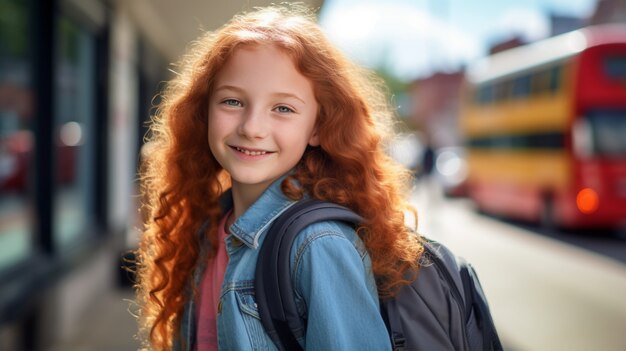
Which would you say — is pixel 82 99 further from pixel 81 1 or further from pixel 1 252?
pixel 1 252

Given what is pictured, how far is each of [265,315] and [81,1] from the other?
607 cm

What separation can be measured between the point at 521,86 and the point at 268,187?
13598 millimetres

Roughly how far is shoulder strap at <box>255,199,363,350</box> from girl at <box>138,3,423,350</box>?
2 centimetres

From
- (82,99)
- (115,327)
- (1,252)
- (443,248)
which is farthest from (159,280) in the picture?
(82,99)

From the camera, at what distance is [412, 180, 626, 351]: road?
20.1ft

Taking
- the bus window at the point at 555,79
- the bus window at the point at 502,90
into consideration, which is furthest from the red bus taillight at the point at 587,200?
the bus window at the point at 502,90

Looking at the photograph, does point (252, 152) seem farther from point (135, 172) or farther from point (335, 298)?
point (135, 172)

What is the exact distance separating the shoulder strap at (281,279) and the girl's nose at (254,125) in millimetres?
184

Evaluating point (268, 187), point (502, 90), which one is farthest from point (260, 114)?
point (502, 90)

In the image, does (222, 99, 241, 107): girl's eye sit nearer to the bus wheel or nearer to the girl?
the girl

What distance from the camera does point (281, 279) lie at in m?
1.39

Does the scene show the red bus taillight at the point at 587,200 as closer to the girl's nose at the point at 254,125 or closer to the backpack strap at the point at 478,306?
the backpack strap at the point at 478,306

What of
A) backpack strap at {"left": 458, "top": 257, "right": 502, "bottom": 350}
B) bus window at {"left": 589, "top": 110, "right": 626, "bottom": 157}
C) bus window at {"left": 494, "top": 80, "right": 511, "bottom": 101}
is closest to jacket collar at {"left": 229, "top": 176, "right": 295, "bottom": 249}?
backpack strap at {"left": 458, "top": 257, "right": 502, "bottom": 350}

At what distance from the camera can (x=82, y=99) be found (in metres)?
7.79
